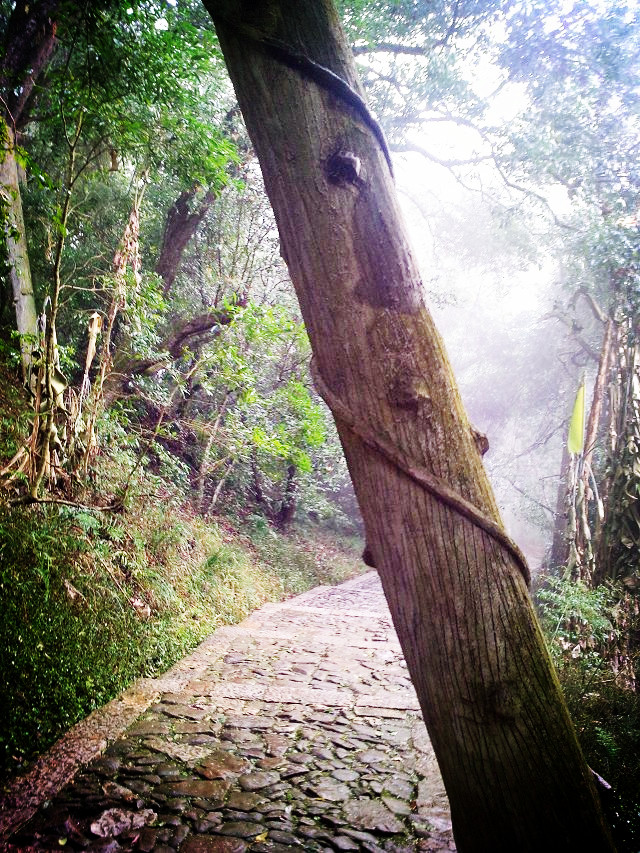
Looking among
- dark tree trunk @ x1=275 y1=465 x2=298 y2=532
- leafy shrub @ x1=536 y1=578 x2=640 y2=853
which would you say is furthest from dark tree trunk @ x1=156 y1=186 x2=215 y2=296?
leafy shrub @ x1=536 y1=578 x2=640 y2=853

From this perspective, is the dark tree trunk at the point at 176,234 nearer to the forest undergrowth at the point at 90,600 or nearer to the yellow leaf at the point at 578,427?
the forest undergrowth at the point at 90,600

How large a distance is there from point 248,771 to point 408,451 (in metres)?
2.36

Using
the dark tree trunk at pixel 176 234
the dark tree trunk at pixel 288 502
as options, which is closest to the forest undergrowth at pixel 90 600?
the dark tree trunk at pixel 176 234

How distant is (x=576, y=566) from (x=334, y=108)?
469cm

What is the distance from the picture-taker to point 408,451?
1.39 m

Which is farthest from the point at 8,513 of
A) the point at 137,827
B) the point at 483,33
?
the point at 483,33

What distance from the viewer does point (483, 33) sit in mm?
8695

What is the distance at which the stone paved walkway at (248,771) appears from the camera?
91.9 inches

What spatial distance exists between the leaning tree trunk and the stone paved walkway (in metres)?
1.33

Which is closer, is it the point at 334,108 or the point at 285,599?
the point at 334,108

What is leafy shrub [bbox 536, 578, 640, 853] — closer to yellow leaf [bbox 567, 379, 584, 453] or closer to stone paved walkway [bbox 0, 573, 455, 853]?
stone paved walkway [bbox 0, 573, 455, 853]

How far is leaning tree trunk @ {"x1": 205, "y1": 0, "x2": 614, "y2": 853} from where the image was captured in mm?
1291

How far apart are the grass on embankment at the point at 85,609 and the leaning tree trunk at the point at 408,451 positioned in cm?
250

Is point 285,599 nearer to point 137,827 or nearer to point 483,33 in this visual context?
point 137,827
